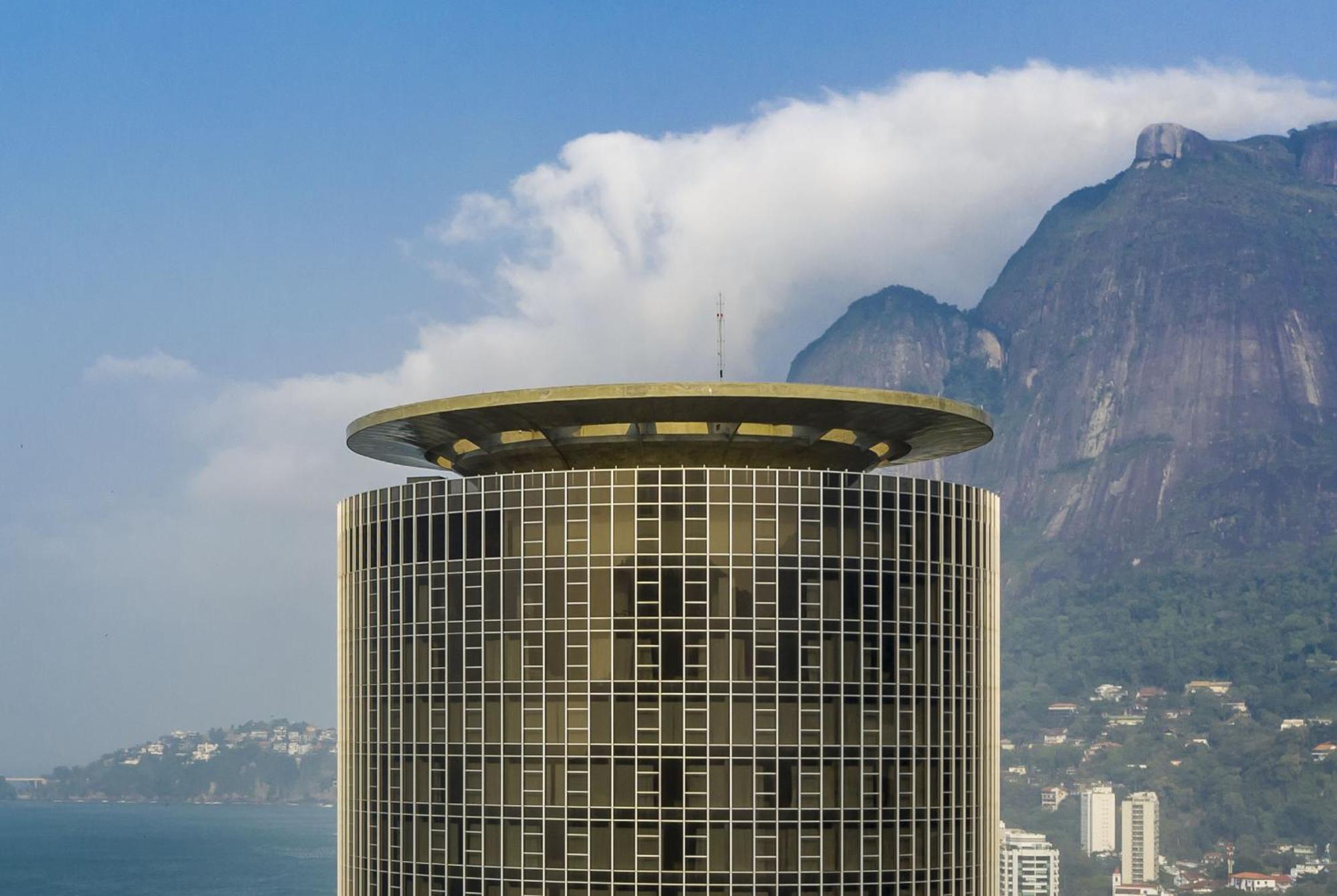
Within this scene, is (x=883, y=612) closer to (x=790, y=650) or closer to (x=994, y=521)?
(x=790, y=650)

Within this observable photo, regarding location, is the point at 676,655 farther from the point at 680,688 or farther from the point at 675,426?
the point at 675,426

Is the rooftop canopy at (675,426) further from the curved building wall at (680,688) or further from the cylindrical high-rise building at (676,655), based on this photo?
the curved building wall at (680,688)

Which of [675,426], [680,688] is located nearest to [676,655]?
[680,688]

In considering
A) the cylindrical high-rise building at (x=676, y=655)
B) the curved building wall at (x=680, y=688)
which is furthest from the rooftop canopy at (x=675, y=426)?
the curved building wall at (x=680, y=688)

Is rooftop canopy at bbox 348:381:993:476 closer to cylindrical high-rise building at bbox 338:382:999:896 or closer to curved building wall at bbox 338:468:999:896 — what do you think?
cylindrical high-rise building at bbox 338:382:999:896

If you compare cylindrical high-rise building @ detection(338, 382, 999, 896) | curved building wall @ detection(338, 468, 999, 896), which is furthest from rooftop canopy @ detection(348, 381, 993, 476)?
curved building wall @ detection(338, 468, 999, 896)
